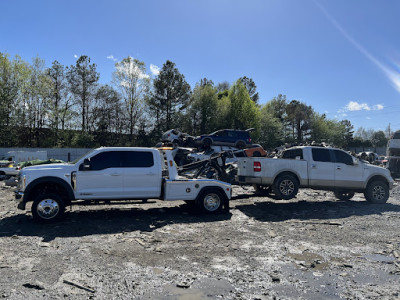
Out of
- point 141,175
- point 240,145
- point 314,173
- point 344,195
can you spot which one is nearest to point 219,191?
point 141,175

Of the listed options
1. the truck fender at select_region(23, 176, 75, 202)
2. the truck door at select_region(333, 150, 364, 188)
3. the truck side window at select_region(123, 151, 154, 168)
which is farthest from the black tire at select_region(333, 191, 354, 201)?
the truck fender at select_region(23, 176, 75, 202)

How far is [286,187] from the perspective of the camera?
33.3 ft

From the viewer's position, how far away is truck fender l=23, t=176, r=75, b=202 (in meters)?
7.10

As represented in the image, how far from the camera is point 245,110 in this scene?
4212 cm

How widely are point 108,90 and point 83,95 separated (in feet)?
9.36

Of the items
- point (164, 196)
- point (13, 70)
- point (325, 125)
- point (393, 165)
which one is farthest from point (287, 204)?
point (325, 125)

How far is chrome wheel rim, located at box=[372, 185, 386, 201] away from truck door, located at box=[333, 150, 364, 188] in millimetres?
618

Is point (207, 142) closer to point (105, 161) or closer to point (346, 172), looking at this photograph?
point (346, 172)

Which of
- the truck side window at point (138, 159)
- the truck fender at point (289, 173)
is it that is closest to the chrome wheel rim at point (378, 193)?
the truck fender at point (289, 173)

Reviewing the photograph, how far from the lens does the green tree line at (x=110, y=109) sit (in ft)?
101

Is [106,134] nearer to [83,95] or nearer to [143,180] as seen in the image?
[83,95]

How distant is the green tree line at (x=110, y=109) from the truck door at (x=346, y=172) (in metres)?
27.2

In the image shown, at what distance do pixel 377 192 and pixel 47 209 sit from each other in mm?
10892

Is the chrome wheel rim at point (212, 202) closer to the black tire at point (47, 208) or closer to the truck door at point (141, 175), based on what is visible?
the truck door at point (141, 175)
